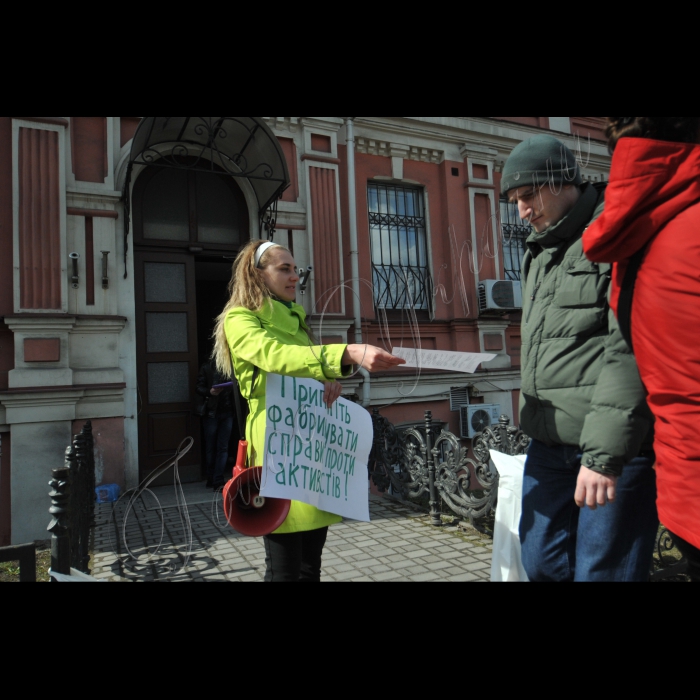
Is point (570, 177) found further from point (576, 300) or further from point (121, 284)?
point (121, 284)

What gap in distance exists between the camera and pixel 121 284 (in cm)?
650

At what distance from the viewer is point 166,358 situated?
7.05 m

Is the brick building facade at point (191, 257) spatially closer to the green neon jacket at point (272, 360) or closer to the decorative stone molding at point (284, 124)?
the decorative stone molding at point (284, 124)

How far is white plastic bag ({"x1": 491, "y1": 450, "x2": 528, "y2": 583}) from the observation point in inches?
78.5

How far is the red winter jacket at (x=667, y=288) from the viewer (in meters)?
1.25

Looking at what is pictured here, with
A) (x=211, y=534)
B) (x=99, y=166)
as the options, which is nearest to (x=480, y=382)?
(x=211, y=534)

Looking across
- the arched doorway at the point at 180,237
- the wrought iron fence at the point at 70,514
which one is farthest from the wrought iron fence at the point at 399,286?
the wrought iron fence at the point at 70,514

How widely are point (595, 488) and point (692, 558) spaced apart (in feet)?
0.92

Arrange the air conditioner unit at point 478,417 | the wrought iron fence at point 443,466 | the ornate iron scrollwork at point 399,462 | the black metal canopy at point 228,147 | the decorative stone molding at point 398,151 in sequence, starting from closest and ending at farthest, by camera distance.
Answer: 1. the wrought iron fence at point 443,466
2. the ornate iron scrollwork at point 399,462
3. the black metal canopy at point 228,147
4. the air conditioner unit at point 478,417
5. the decorative stone molding at point 398,151

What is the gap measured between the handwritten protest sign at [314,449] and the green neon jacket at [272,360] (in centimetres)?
5

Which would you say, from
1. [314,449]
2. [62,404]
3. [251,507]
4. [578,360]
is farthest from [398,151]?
[251,507]

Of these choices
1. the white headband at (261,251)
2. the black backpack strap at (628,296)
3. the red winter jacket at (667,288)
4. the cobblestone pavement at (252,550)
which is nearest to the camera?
the red winter jacket at (667,288)

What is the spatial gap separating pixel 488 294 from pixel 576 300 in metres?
6.63

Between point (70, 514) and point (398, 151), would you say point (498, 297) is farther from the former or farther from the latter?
point (70, 514)
